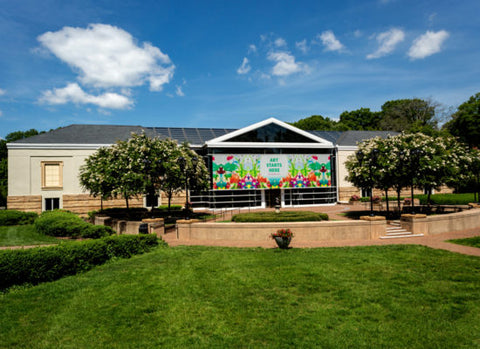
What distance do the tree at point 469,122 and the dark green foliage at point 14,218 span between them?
67772mm

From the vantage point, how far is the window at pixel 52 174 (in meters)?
36.7

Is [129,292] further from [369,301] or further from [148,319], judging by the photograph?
[369,301]

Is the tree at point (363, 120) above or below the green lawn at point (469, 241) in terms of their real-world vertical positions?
above

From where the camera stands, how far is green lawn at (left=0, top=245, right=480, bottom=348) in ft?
23.1

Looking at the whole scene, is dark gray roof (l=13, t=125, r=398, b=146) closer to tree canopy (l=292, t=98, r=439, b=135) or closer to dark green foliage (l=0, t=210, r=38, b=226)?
dark green foliage (l=0, t=210, r=38, b=226)

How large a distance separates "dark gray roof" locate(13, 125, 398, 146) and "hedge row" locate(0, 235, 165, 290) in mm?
27925

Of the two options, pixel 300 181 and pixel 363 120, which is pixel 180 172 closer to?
pixel 300 181

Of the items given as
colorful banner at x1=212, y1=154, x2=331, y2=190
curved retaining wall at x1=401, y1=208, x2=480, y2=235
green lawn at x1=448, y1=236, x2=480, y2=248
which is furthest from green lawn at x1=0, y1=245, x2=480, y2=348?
colorful banner at x1=212, y1=154, x2=331, y2=190

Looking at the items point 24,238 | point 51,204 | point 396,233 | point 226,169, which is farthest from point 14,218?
point 396,233

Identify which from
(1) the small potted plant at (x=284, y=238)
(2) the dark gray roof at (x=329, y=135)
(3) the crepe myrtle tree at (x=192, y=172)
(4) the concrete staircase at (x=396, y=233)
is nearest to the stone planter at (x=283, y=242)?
(1) the small potted plant at (x=284, y=238)

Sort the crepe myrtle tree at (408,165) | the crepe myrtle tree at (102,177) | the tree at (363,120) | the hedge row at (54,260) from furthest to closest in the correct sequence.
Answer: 1. the tree at (363,120)
2. the crepe myrtle tree at (102,177)
3. the crepe myrtle tree at (408,165)
4. the hedge row at (54,260)

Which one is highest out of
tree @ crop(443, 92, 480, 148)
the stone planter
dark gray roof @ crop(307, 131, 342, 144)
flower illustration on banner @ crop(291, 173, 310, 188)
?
tree @ crop(443, 92, 480, 148)

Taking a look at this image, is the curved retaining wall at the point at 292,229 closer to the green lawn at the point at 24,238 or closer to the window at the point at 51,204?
the green lawn at the point at 24,238

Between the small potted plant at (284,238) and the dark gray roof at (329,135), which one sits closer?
the small potted plant at (284,238)
